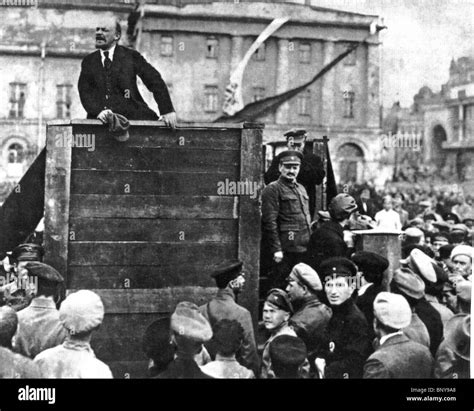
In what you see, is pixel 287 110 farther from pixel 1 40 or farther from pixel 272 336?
pixel 272 336

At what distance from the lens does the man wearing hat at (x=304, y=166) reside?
502 cm

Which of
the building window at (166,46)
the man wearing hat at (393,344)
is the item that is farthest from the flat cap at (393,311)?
the building window at (166,46)

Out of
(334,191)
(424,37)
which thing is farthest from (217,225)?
(424,37)

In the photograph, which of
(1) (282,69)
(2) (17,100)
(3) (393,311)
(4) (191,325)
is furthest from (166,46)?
(3) (393,311)

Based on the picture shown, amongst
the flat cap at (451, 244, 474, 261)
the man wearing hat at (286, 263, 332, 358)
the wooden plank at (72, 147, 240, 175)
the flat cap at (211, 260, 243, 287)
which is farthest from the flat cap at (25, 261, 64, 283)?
the flat cap at (451, 244, 474, 261)

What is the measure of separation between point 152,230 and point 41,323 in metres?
0.83

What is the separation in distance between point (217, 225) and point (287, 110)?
14.7 feet

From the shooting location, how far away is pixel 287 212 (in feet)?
15.0

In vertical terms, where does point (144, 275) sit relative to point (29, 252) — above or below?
below

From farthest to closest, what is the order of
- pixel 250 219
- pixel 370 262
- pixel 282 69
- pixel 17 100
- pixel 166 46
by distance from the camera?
pixel 166 46
pixel 282 69
pixel 17 100
pixel 370 262
pixel 250 219

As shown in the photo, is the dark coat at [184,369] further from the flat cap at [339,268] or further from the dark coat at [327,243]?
the dark coat at [327,243]

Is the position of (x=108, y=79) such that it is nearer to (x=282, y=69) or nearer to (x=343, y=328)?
Answer: (x=343, y=328)

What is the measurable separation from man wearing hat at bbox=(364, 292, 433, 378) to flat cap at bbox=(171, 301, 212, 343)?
969 mm

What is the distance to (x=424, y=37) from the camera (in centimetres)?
594
